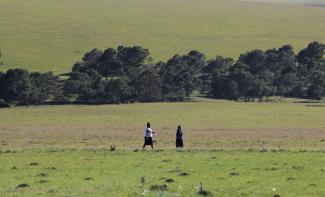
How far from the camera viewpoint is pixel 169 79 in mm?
111938

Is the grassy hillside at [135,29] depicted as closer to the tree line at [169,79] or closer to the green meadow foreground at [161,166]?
the tree line at [169,79]

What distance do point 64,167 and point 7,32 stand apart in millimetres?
129166

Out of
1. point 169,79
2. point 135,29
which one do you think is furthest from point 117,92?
point 135,29

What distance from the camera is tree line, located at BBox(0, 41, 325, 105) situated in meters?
102

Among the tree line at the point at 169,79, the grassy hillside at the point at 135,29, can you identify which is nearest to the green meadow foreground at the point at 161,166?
the tree line at the point at 169,79

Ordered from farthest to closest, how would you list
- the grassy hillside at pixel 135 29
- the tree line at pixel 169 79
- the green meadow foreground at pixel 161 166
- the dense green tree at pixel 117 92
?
the grassy hillside at pixel 135 29, the tree line at pixel 169 79, the dense green tree at pixel 117 92, the green meadow foreground at pixel 161 166

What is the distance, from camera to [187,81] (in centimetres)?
11075

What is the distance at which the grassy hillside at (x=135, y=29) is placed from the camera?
470 ft

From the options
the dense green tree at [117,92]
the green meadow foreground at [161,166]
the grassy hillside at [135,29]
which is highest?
the grassy hillside at [135,29]

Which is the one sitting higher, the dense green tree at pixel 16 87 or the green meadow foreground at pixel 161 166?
the dense green tree at pixel 16 87

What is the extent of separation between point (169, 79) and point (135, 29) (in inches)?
2187

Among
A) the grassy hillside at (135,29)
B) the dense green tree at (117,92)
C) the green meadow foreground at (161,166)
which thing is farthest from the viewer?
the grassy hillside at (135,29)

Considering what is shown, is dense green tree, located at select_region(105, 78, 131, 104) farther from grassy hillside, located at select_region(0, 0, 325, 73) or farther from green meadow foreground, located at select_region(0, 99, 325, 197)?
green meadow foreground, located at select_region(0, 99, 325, 197)

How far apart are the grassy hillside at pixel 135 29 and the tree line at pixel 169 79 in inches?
473
